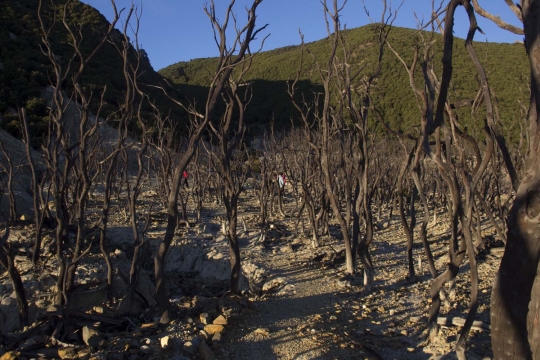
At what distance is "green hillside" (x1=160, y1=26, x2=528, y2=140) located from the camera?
3197 cm

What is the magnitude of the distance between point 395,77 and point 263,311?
127ft

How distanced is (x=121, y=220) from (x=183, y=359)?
32.8ft

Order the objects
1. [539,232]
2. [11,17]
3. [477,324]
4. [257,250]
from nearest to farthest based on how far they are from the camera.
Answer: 1. [539,232]
2. [477,324]
3. [257,250]
4. [11,17]

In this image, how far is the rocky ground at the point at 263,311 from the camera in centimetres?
438

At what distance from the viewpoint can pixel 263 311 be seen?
5.82 m

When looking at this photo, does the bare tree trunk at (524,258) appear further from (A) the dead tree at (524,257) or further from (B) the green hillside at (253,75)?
(B) the green hillside at (253,75)

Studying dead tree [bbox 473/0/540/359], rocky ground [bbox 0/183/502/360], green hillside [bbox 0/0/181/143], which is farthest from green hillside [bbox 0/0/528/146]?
dead tree [bbox 473/0/540/359]

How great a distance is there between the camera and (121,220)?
13.4 metres

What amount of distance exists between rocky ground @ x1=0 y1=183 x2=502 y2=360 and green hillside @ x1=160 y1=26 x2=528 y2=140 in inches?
719

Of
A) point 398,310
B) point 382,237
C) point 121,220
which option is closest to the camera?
point 398,310

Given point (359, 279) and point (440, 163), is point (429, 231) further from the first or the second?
point (440, 163)

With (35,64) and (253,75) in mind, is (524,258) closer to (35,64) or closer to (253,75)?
(35,64)

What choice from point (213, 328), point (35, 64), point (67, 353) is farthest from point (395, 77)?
point (67, 353)

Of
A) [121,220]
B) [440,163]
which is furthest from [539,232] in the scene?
[121,220]
